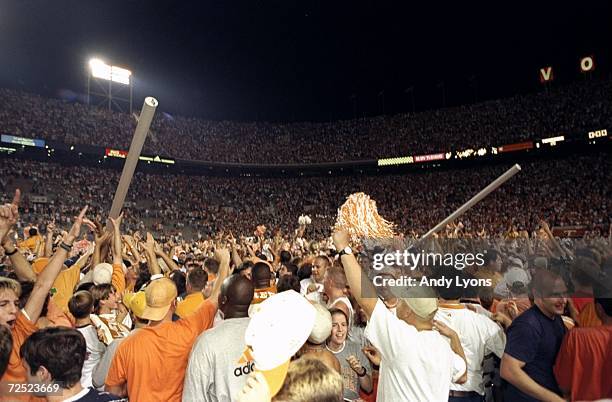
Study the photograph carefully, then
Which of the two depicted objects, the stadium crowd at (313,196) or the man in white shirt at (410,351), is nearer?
the man in white shirt at (410,351)

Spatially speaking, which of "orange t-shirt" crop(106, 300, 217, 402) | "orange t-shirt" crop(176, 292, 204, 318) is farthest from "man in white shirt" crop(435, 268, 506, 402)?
"orange t-shirt" crop(176, 292, 204, 318)

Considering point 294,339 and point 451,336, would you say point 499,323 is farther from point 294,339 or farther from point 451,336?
point 294,339

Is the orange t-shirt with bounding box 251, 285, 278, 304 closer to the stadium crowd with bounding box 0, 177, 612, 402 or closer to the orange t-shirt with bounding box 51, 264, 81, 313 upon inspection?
the stadium crowd with bounding box 0, 177, 612, 402

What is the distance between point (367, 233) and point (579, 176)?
27931 mm

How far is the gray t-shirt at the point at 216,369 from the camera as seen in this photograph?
9.61 ft

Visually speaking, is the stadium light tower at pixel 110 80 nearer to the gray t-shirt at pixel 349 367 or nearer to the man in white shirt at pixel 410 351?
the gray t-shirt at pixel 349 367

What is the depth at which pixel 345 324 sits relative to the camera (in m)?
3.59

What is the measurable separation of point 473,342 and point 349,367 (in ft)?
3.76

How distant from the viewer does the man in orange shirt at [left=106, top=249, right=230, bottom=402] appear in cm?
297

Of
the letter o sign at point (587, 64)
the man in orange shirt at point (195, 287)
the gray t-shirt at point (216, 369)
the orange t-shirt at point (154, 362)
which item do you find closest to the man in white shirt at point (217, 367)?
the gray t-shirt at point (216, 369)

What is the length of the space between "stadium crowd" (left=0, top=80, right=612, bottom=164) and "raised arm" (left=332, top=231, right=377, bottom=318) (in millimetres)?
33444

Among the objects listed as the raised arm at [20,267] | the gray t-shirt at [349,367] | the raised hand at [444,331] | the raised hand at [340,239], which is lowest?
the gray t-shirt at [349,367]

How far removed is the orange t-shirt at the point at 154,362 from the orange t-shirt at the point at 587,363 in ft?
8.23

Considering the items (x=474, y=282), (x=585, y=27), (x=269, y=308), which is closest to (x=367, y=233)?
(x=474, y=282)
